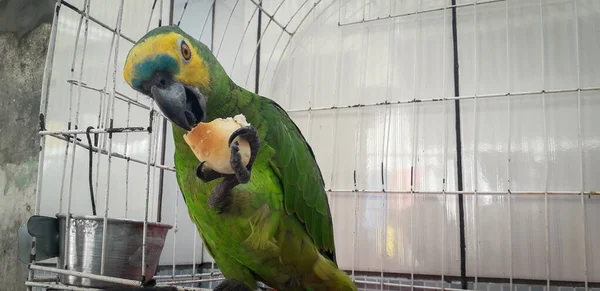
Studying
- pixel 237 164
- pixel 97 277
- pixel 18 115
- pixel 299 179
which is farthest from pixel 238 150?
pixel 18 115

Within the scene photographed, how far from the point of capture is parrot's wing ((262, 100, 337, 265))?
135 cm

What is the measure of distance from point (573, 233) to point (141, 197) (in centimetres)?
229

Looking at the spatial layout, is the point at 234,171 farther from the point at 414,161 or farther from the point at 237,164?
the point at 414,161

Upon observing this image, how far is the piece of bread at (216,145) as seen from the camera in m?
0.90

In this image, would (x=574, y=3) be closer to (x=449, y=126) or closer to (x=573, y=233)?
(x=449, y=126)

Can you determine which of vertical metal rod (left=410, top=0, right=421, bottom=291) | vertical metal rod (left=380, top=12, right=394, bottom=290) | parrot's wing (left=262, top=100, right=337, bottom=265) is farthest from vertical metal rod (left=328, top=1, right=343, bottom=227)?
parrot's wing (left=262, top=100, right=337, bottom=265)

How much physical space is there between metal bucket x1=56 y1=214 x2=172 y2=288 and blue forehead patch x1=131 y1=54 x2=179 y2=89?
0.56 meters

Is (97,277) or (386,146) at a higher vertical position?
(386,146)

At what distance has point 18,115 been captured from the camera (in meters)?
2.88

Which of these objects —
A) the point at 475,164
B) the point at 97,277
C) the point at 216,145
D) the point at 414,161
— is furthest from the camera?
the point at 414,161

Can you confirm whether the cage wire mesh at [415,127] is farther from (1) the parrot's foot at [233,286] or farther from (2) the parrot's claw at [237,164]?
(2) the parrot's claw at [237,164]

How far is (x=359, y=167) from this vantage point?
240 cm

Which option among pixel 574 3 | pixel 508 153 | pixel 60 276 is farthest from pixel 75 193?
pixel 574 3

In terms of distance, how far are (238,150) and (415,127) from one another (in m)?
1.61
